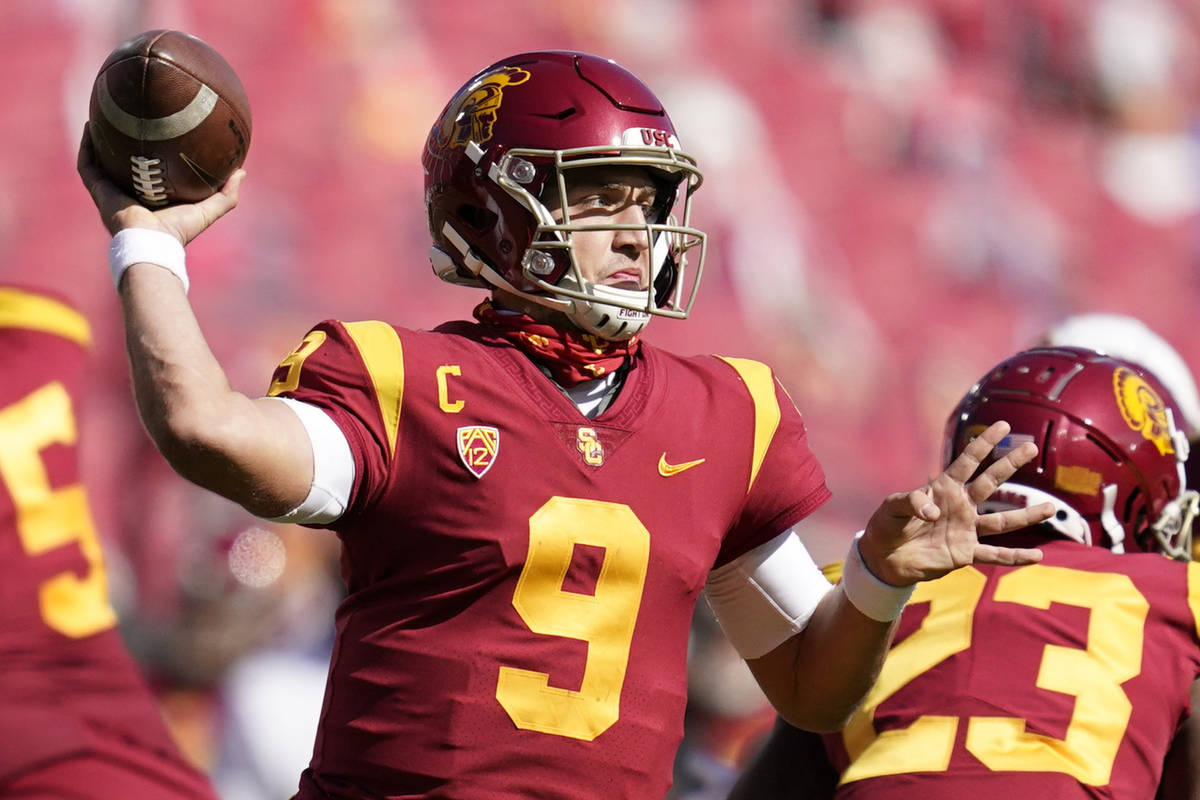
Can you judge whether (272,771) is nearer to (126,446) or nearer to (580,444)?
(126,446)

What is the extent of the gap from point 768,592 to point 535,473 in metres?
0.53

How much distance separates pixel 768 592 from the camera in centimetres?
240

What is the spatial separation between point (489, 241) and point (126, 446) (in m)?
3.97

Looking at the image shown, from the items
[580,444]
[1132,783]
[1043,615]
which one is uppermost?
[580,444]

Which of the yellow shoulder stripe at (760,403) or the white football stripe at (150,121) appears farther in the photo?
the yellow shoulder stripe at (760,403)

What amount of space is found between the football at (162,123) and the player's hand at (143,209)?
0.04 ft

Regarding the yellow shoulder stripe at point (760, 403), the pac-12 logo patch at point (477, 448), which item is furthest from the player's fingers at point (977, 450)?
the pac-12 logo patch at point (477, 448)

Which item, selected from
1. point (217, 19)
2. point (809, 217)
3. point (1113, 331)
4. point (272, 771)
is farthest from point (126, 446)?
point (809, 217)

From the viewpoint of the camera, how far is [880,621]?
2291 millimetres

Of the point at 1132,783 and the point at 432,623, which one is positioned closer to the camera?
the point at 432,623

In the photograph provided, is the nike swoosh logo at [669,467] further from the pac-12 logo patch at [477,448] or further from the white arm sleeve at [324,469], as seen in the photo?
the white arm sleeve at [324,469]

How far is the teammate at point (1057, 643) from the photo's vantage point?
2547 millimetres

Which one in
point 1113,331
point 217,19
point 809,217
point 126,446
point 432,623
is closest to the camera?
point 432,623

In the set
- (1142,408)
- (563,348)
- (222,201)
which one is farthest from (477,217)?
(1142,408)
